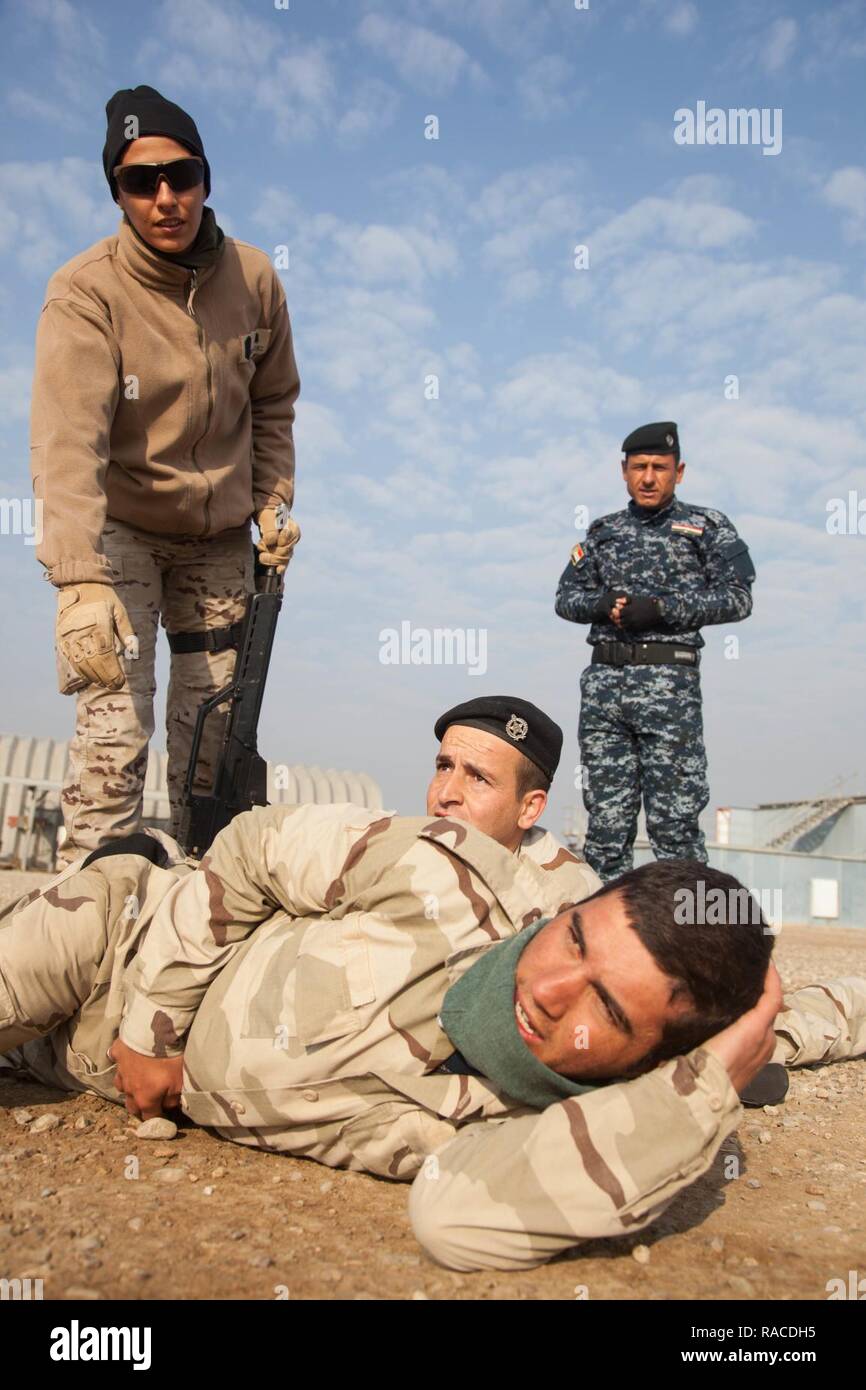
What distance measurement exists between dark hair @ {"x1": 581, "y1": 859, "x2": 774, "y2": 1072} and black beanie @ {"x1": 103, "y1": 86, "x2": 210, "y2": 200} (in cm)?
291

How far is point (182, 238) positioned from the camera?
3.56 meters

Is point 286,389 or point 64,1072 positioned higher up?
point 286,389

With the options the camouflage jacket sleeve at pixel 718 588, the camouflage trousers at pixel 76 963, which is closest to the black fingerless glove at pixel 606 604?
the camouflage jacket sleeve at pixel 718 588

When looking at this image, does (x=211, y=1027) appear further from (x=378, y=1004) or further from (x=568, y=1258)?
(x=568, y=1258)

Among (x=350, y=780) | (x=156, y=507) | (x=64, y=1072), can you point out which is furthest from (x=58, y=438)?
(x=350, y=780)

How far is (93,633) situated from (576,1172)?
2.18m

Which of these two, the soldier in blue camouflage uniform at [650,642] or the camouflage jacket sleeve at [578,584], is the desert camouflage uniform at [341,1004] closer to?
the soldier in blue camouflage uniform at [650,642]

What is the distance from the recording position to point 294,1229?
1.87 m

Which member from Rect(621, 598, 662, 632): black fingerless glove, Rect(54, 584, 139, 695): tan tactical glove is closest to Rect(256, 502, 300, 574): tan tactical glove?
Rect(54, 584, 139, 695): tan tactical glove

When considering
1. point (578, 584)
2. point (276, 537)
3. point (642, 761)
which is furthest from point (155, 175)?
point (642, 761)

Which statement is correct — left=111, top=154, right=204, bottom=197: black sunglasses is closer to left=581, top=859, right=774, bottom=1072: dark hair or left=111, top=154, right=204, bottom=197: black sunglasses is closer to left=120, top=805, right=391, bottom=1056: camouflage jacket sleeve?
left=120, top=805, right=391, bottom=1056: camouflage jacket sleeve

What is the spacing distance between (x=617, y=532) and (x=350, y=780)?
1458cm

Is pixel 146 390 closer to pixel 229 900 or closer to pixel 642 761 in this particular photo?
pixel 229 900

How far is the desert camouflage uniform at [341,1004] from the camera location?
1773 millimetres
